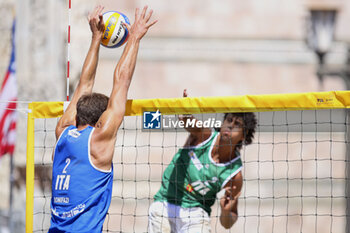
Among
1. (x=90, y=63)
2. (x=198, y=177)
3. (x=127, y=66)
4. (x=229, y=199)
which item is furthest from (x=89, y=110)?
(x=229, y=199)

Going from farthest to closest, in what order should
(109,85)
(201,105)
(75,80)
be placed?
(109,85) → (75,80) → (201,105)

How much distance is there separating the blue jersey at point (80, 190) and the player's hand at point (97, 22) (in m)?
1.01

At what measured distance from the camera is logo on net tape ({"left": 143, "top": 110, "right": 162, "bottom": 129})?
17.4 feet

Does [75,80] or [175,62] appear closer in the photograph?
[75,80]

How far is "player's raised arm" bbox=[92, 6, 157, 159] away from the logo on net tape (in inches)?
32.1

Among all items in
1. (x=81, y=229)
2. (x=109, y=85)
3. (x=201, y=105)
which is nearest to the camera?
(x=81, y=229)

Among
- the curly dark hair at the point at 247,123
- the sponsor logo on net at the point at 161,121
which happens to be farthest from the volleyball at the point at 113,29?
the curly dark hair at the point at 247,123

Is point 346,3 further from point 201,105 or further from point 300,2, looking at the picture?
point 201,105

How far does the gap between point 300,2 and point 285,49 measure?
96 cm

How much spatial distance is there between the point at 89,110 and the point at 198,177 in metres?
1.71

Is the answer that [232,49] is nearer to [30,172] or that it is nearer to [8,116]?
[8,116]

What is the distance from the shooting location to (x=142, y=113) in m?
5.34

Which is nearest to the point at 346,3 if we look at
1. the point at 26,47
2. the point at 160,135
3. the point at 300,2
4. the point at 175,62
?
the point at 300,2

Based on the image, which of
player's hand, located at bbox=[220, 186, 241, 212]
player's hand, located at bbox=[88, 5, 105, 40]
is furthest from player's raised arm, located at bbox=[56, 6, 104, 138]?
player's hand, located at bbox=[220, 186, 241, 212]
